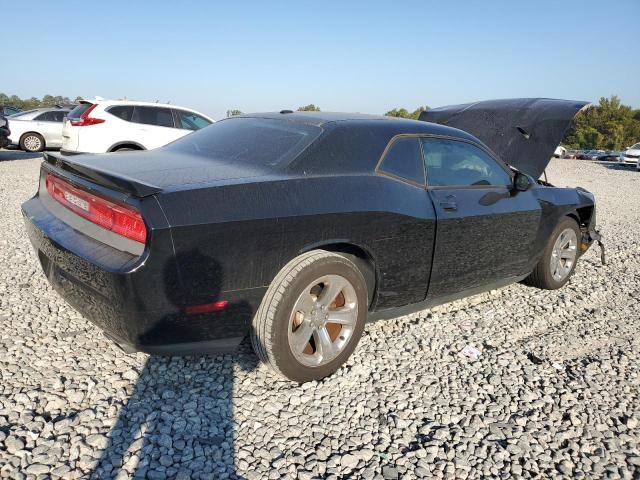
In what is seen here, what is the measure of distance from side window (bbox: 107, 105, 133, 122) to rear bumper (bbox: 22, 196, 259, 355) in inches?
268

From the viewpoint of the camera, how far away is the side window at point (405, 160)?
2.99 m

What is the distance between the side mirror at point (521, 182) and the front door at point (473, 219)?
0.06m

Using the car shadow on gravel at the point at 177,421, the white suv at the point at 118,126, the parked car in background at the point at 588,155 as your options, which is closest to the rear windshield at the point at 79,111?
the white suv at the point at 118,126

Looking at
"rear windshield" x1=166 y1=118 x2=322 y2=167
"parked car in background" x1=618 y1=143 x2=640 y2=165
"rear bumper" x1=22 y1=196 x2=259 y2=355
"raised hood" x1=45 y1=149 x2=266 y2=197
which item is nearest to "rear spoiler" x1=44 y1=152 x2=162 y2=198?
"raised hood" x1=45 y1=149 x2=266 y2=197

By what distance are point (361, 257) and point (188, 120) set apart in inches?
305

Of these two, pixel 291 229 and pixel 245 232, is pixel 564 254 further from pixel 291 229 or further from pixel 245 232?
pixel 245 232

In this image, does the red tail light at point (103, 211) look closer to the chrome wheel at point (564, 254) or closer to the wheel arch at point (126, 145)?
the chrome wheel at point (564, 254)

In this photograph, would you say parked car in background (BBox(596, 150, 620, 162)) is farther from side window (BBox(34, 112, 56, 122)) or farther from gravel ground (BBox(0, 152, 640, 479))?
gravel ground (BBox(0, 152, 640, 479))

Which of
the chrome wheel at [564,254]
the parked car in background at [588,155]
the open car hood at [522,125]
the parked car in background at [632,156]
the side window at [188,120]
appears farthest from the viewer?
the parked car in background at [588,155]

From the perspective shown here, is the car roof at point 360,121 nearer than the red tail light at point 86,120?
Yes

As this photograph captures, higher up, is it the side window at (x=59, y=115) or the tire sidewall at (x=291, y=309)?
the side window at (x=59, y=115)

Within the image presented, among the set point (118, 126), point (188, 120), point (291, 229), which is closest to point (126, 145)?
point (118, 126)

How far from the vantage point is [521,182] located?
369 centimetres

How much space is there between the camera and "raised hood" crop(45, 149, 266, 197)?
2197mm
